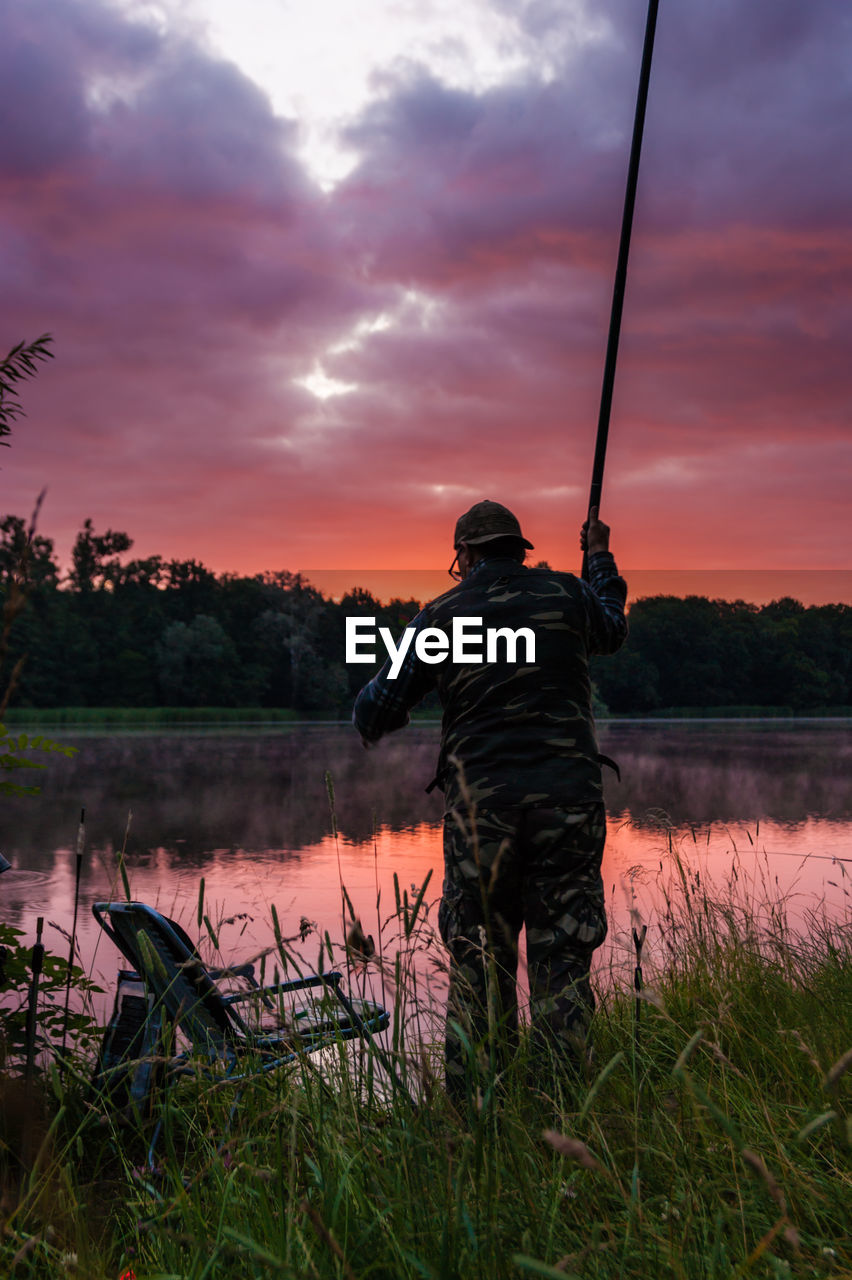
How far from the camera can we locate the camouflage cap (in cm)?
377

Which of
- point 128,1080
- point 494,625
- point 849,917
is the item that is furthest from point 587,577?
point 849,917

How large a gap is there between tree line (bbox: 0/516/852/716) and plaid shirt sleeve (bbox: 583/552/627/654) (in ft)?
192

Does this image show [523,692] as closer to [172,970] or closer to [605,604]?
[605,604]

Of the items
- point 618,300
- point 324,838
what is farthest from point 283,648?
point 618,300

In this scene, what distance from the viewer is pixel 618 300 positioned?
4219 millimetres

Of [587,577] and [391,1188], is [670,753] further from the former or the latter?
[391,1188]

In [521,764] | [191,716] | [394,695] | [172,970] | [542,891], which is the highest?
[394,695]

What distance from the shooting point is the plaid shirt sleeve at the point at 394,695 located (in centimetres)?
372

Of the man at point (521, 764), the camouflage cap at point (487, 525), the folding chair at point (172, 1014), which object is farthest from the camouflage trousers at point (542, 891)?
the camouflage cap at point (487, 525)

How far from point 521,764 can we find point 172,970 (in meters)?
1.30

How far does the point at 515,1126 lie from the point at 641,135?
12.3 feet

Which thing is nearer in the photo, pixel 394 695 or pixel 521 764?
pixel 521 764

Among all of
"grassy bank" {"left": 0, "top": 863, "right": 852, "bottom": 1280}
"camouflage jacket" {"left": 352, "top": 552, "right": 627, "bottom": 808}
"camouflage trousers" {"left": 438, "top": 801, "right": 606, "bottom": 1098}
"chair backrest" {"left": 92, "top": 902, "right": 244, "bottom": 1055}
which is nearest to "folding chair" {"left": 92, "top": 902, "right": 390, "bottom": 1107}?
"chair backrest" {"left": 92, "top": 902, "right": 244, "bottom": 1055}

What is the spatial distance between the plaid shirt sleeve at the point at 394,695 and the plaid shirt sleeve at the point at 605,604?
63 cm
